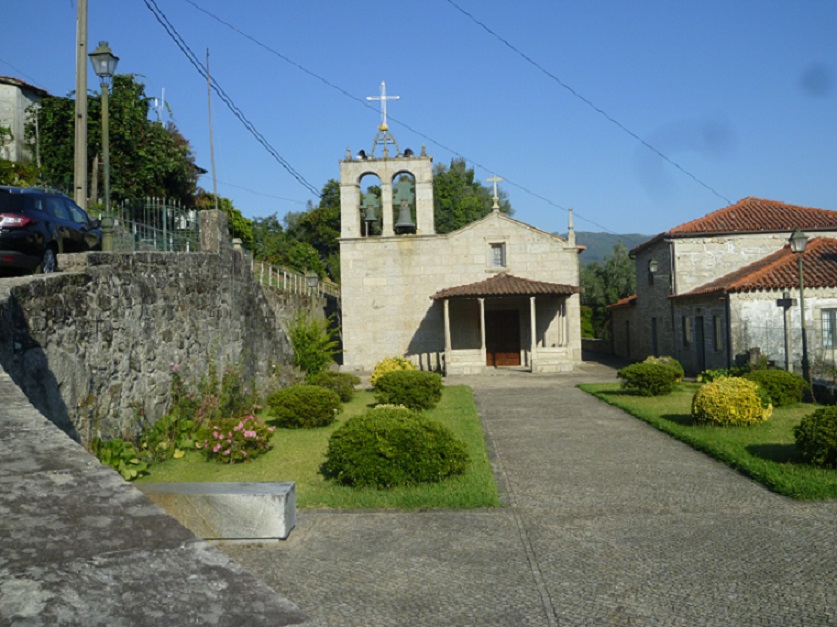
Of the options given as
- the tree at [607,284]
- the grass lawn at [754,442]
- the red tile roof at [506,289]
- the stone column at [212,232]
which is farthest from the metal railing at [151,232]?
the tree at [607,284]

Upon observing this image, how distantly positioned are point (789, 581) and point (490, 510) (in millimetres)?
3012

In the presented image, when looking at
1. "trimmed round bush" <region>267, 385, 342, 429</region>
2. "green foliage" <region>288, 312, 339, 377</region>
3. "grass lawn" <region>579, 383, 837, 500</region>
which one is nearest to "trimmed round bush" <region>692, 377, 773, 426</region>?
"grass lawn" <region>579, 383, 837, 500</region>

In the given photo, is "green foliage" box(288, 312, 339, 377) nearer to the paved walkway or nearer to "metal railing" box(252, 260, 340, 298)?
"metal railing" box(252, 260, 340, 298)

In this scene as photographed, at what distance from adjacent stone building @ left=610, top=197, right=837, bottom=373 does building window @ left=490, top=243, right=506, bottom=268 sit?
6.08 m

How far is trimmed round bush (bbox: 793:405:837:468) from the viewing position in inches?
363

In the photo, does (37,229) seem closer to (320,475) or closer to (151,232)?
(320,475)

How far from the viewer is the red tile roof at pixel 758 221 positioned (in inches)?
1116

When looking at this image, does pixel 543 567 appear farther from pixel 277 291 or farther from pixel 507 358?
pixel 507 358

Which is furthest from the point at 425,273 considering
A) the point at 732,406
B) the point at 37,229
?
the point at 37,229

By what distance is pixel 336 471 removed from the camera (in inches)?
386

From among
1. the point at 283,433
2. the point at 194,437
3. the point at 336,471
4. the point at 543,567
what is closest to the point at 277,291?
the point at 283,433

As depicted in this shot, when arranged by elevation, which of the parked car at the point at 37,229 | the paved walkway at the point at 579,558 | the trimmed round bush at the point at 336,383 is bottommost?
the paved walkway at the point at 579,558

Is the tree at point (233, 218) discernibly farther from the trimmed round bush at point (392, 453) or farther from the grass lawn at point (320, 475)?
the trimmed round bush at point (392, 453)

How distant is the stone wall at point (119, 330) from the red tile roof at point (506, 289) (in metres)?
12.8
